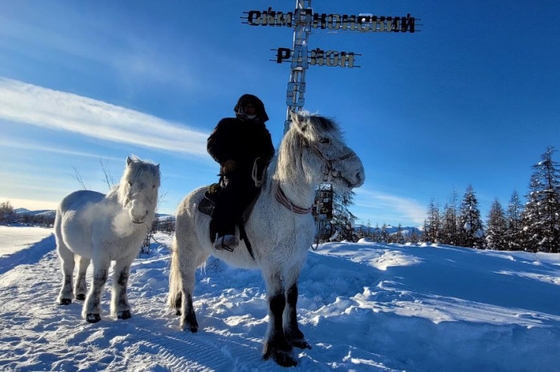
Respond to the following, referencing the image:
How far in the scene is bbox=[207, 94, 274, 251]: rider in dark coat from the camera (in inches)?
140

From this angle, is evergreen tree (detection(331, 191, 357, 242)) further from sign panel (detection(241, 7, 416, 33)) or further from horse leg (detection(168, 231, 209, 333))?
sign panel (detection(241, 7, 416, 33))

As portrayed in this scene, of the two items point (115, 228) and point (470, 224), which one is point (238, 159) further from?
point (470, 224)

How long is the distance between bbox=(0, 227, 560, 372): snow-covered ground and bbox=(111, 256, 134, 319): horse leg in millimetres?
152

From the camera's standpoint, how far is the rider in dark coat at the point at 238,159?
11.7 feet

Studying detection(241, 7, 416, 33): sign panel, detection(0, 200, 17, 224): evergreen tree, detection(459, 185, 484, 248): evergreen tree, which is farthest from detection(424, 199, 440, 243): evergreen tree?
detection(0, 200, 17, 224): evergreen tree

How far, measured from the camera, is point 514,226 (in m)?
41.1

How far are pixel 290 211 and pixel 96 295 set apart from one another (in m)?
3.18

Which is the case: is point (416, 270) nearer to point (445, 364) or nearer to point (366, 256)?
point (366, 256)

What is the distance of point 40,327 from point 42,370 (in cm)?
144

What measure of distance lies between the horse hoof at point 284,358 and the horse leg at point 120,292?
2601 millimetres

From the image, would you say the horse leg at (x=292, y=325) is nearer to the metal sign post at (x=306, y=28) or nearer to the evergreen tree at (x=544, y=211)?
the metal sign post at (x=306, y=28)

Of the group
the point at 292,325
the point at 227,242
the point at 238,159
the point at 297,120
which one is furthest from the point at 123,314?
the point at 297,120

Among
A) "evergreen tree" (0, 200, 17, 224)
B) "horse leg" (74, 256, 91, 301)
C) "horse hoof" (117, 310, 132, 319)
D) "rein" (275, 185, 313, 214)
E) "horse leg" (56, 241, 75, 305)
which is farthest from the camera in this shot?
"evergreen tree" (0, 200, 17, 224)

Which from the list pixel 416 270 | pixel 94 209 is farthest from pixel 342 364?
pixel 416 270
